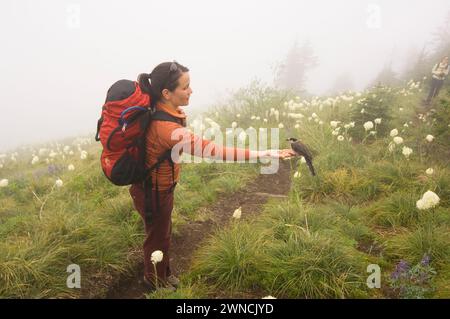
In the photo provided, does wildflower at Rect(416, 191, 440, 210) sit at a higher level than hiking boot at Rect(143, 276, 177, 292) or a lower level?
higher

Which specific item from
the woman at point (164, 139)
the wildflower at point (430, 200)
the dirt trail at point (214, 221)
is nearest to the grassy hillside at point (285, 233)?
the dirt trail at point (214, 221)

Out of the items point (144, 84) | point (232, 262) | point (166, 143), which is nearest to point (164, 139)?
point (166, 143)

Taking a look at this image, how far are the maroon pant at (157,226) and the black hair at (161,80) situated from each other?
985 mm

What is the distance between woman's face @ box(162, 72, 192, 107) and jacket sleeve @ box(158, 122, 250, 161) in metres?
0.26

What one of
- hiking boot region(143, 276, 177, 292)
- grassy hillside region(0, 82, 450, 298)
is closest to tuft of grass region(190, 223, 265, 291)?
grassy hillside region(0, 82, 450, 298)

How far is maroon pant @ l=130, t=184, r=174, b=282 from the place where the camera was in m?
3.46

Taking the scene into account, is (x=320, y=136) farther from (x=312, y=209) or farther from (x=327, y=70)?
(x=327, y=70)

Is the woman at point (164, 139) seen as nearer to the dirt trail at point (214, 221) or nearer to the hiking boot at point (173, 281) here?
the hiking boot at point (173, 281)

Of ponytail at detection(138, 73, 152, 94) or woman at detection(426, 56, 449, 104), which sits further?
woman at detection(426, 56, 449, 104)

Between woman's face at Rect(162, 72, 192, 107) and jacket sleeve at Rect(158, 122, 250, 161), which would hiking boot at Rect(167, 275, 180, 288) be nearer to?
jacket sleeve at Rect(158, 122, 250, 161)

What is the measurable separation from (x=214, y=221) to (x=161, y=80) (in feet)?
9.35

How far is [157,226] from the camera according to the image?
11.7ft

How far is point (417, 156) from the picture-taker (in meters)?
6.44

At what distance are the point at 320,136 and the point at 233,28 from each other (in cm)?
15110
